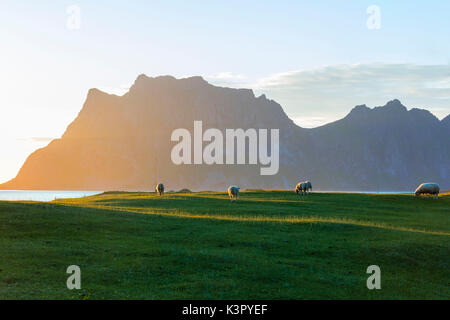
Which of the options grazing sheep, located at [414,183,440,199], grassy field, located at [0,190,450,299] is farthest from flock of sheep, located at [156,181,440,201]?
grassy field, located at [0,190,450,299]

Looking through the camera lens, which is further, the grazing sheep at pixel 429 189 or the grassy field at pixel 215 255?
the grazing sheep at pixel 429 189

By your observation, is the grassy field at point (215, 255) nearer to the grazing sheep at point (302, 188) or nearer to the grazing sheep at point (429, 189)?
the grazing sheep at point (429, 189)

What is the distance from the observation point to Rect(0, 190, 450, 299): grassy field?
23.5 m

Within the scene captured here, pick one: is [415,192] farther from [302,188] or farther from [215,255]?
[215,255]

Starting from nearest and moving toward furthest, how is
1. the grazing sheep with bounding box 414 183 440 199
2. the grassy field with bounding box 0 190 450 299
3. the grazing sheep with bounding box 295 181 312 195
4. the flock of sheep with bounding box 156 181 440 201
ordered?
the grassy field with bounding box 0 190 450 299
the flock of sheep with bounding box 156 181 440 201
the grazing sheep with bounding box 414 183 440 199
the grazing sheep with bounding box 295 181 312 195

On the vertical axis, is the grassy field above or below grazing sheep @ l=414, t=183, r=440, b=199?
below

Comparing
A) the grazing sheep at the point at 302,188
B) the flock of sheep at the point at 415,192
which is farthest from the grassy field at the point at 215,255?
the grazing sheep at the point at 302,188

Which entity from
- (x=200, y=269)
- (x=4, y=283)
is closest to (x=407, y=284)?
(x=200, y=269)

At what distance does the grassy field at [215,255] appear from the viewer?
77.3 feet

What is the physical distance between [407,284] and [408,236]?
38.8 ft

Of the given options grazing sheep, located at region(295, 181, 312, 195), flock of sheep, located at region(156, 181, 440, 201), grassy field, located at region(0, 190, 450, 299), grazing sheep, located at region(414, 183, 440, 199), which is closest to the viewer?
grassy field, located at region(0, 190, 450, 299)

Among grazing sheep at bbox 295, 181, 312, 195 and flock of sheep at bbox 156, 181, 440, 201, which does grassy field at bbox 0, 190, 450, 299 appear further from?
grazing sheep at bbox 295, 181, 312, 195

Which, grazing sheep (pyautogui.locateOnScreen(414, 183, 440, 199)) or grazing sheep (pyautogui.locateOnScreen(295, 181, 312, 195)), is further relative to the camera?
grazing sheep (pyautogui.locateOnScreen(295, 181, 312, 195))

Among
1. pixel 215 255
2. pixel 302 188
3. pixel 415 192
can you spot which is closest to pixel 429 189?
pixel 415 192
